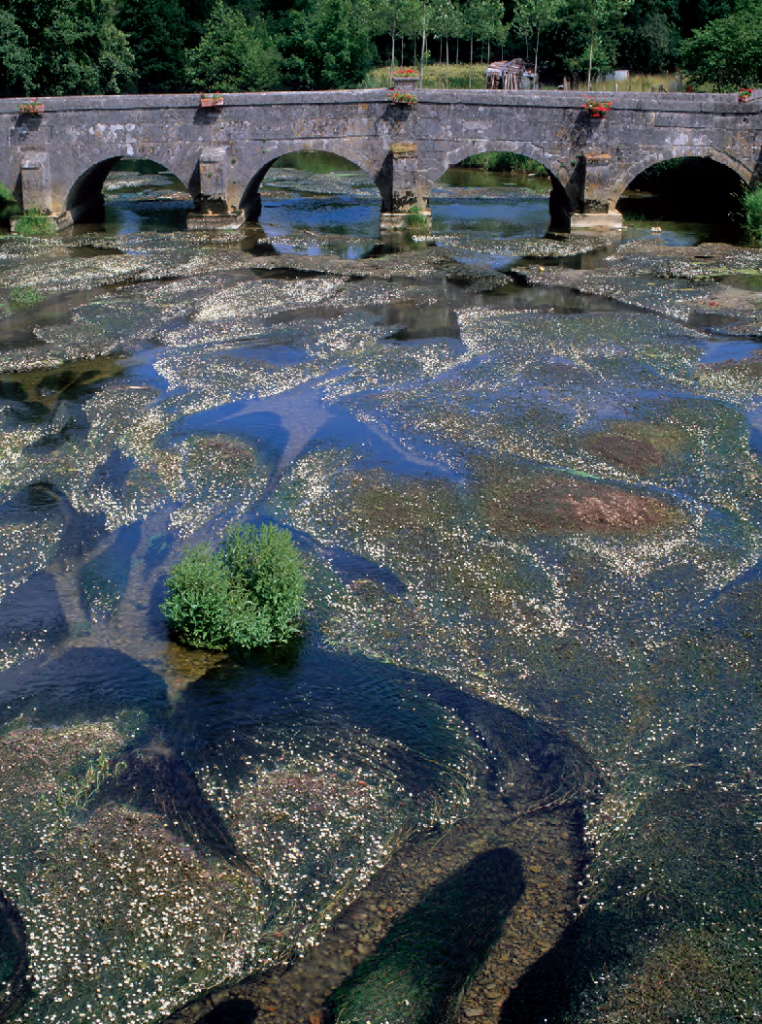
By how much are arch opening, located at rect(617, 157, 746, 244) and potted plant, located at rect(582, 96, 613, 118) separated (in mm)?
2302

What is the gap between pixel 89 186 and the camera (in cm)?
3650

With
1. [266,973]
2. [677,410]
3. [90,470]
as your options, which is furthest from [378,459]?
[266,973]

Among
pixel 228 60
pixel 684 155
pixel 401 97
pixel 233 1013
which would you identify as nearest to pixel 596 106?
pixel 684 155

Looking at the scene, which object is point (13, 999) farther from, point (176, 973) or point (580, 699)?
point (580, 699)

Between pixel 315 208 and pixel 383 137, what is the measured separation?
6487mm

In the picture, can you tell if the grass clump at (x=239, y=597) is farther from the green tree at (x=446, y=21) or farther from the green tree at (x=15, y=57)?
the green tree at (x=446, y=21)

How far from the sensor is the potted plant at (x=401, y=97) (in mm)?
32031

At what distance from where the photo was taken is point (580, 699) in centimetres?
998

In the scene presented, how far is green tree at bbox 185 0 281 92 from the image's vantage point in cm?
5797

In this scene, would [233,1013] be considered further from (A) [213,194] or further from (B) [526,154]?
(B) [526,154]

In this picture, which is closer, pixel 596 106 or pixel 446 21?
pixel 596 106

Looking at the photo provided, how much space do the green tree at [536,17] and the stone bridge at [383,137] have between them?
28.3 metres

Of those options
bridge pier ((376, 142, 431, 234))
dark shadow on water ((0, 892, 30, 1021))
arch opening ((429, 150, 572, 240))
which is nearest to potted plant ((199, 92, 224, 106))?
bridge pier ((376, 142, 431, 234))

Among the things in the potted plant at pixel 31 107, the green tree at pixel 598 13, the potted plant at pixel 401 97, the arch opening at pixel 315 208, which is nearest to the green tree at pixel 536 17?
the green tree at pixel 598 13
